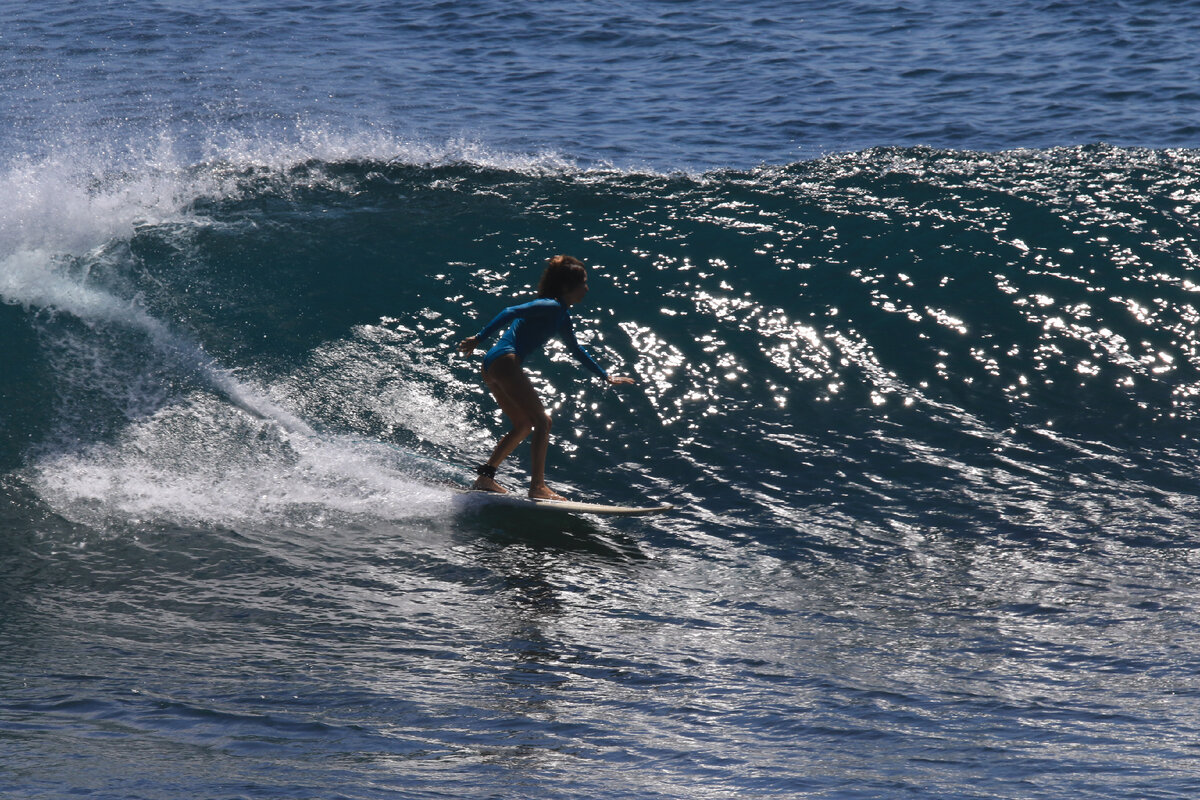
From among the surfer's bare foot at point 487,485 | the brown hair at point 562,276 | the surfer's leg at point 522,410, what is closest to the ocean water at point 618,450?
the surfer's bare foot at point 487,485

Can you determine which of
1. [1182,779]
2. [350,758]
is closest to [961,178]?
[1182,779]

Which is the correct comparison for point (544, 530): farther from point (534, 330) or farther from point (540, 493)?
point (534, 330)

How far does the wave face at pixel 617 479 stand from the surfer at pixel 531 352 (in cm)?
37

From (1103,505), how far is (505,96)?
490 inches

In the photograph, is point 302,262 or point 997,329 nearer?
point 997,329

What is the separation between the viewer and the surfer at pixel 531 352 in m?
7.20

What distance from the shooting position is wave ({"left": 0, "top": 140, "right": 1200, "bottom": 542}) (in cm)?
800

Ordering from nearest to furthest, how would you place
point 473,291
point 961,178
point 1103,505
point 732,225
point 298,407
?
point 1103,505 < point 298,407 < point 473,291 < point 732,225 < point 961,178

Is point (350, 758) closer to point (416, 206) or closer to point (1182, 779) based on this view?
point (1182, 779)

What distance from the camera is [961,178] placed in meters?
12.3

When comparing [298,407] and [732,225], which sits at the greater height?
[732,225]

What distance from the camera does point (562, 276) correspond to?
23.6 ft

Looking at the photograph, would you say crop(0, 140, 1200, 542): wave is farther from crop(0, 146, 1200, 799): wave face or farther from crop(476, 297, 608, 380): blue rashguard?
crop(476, 297, 608, 380): blue rashguard

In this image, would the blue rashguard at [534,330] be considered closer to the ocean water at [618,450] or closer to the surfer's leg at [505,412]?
the surfer's leg at [505,412]
